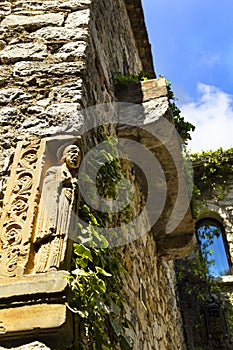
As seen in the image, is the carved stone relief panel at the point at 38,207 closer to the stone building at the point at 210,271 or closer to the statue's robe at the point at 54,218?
the statue's robe at the point at 54,218

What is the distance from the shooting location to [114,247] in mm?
2592

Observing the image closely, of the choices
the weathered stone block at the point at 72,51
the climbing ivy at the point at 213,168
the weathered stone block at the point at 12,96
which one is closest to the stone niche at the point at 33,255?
the weathered stone block at the point at 12,96

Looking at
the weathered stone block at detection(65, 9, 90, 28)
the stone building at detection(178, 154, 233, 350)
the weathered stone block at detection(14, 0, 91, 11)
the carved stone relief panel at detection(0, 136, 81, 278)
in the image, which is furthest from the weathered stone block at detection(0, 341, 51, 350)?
the stone building at detection(178, 154, 233, 350)

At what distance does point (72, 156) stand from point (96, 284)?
624 mm

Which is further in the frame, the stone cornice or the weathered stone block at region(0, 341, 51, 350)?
the stone cornice

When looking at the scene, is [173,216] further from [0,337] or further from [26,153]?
[0,337]

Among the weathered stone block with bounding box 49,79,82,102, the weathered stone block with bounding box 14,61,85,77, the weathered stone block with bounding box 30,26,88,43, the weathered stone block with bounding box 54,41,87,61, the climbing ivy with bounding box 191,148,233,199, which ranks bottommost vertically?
the weathered stone block with bounding box 49,79,82,102

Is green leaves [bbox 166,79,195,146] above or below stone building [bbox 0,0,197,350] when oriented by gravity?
above

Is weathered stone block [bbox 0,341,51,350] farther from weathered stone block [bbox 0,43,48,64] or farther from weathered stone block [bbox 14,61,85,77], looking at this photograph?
weathered stone block [bbox 0,43,48,64]

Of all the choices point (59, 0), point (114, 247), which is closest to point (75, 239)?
point (114, 247)

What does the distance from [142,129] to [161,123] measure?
16cm

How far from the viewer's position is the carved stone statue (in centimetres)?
170

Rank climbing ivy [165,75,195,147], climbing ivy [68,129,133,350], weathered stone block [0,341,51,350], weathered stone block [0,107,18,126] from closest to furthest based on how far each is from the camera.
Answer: weathered stone block [0,341,51,350], climbing ivy [68,129,133,350], weathered stone block [0,107,18,126], climbing ivy [165,75,195,147]

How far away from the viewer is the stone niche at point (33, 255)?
59.6 inches
